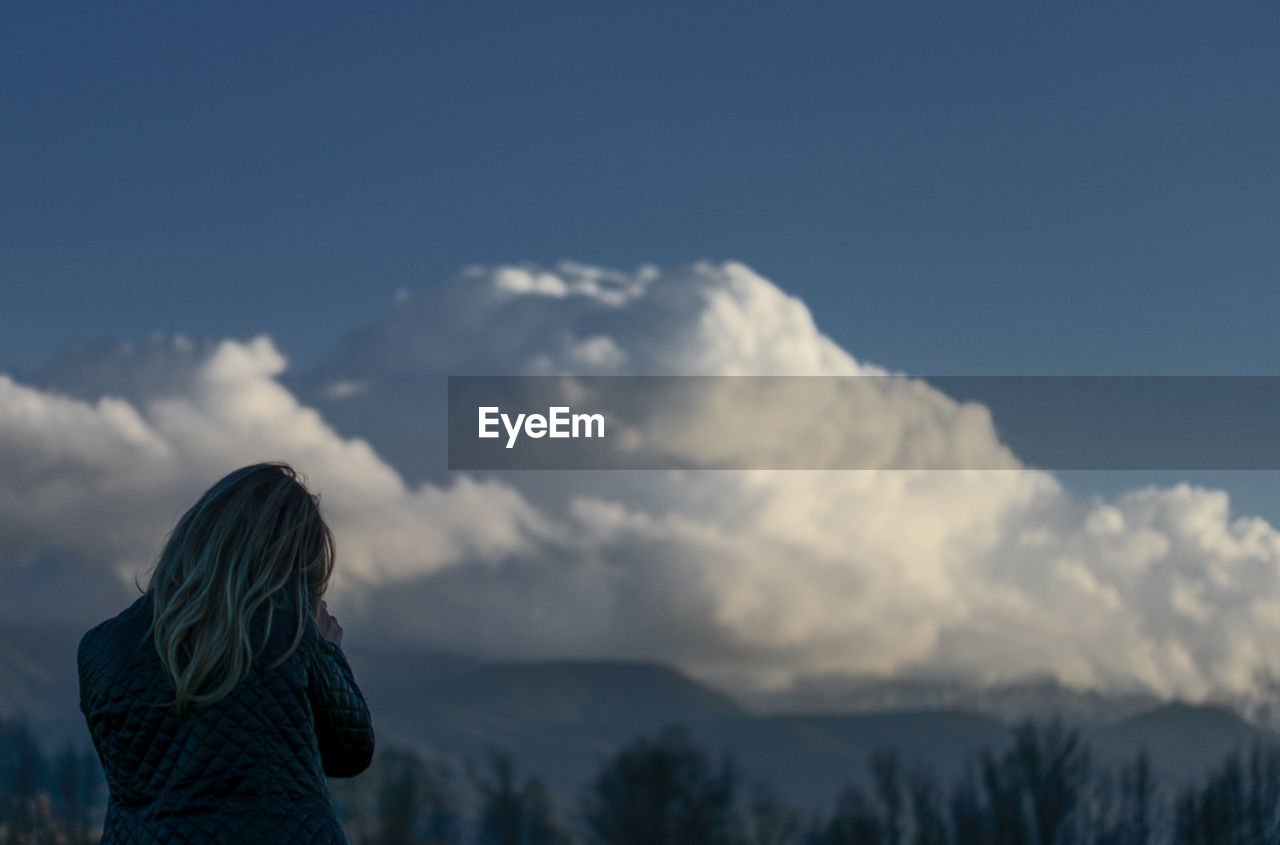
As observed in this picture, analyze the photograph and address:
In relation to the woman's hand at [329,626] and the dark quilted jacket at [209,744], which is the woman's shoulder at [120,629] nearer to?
the dark quilted jacket at [209,744]

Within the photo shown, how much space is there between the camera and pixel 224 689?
313 centimetres

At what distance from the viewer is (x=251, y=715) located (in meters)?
3.16

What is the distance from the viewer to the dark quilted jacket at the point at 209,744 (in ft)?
10.3

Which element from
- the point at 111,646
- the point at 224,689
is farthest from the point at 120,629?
the point at 224,689

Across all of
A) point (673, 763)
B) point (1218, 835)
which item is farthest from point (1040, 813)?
point (673, 763)

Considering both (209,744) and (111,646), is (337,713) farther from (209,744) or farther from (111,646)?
(111,646)

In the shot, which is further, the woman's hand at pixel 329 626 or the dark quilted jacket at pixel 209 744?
the woman's hand at pixel 329 626

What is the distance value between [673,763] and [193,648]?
88181 mm

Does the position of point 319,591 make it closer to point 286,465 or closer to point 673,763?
point 286,465

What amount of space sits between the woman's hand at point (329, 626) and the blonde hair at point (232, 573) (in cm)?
18

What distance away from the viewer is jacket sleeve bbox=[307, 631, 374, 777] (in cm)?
329

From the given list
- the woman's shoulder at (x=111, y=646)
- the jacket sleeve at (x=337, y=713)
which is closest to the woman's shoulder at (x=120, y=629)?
the woman's shoulder at (x=111, y=646)

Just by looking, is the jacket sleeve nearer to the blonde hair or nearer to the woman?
the woman

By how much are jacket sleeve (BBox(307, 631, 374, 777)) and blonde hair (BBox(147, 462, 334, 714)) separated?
0.12m
